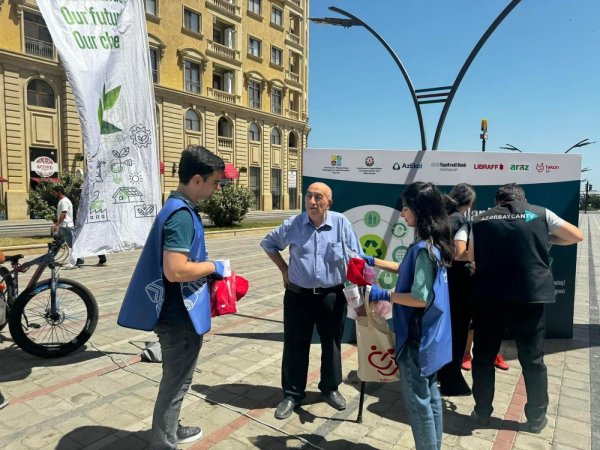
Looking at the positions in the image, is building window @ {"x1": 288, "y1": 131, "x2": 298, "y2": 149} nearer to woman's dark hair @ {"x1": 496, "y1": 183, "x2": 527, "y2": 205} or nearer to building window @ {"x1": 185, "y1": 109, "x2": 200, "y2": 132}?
building window @ {"x1": 185, "y1": 109, "x2": 200, "y2": 132}

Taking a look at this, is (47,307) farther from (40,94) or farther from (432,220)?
(40,94)

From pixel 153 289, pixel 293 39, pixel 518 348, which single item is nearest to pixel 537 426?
pixel 518 348

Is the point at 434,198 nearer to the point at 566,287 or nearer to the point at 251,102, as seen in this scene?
the point at 566,287

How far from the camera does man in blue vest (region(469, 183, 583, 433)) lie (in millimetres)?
3064

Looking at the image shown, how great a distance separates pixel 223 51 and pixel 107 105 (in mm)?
34846

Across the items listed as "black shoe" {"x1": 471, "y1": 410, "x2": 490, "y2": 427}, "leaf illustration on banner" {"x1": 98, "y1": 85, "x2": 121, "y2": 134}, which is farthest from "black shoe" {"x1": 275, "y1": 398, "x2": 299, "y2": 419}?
"leaf illustration on banner" {"x1": 98, "y1": 85, "x2": 121, "y2": 134}

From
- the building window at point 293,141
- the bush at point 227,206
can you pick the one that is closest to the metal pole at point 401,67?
the bush at point 227,206

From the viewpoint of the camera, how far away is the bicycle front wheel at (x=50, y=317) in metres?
4.31

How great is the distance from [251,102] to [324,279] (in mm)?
37234

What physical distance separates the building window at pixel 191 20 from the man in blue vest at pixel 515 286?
34308 millimetres

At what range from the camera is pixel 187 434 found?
2.99m

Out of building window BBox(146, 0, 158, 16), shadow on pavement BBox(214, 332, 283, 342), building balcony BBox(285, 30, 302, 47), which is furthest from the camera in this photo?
building balcony BBox(285, 30, 302, 47)

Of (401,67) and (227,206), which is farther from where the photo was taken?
(227,206)

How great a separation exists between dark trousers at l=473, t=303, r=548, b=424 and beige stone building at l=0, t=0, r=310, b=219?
17.8 meters
